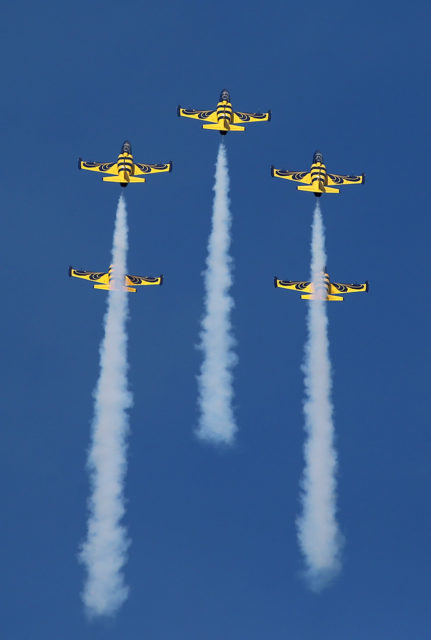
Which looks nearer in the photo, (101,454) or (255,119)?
(101,454)

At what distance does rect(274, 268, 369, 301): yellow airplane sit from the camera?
17225 cm

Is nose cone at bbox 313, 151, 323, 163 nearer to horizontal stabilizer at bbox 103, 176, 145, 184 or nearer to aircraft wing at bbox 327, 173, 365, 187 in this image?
aircraft wing at bbox 327, 173, 365, 187

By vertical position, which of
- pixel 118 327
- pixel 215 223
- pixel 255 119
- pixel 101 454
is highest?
pixel 255 119

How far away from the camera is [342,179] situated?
181000mm

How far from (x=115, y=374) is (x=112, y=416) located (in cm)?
464

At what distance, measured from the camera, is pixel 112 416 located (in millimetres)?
171000

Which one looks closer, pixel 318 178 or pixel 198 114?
pixel 318 178

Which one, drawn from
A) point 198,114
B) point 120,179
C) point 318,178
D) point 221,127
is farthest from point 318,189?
point 120,179

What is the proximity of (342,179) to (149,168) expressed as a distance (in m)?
20.6

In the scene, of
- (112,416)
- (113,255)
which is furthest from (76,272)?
(112,416)

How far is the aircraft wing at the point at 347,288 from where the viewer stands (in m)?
174

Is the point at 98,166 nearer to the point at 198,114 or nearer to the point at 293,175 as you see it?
the point at 198,114

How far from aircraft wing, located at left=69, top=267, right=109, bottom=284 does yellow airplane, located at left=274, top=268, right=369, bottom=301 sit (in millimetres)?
17251

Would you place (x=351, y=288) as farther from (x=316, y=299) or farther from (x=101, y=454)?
(x=101, y=454)
